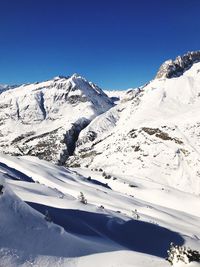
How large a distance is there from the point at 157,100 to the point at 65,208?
118 m

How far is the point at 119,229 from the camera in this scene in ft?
79.3

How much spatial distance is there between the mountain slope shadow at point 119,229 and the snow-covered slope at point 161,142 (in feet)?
161

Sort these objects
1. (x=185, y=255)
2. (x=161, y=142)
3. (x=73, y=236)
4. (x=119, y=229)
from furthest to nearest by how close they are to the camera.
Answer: (x=161, y=142), (x=119, y=229), (x=73, y=236), (x=185, y=255)

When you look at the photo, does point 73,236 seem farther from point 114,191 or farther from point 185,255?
point 114,191

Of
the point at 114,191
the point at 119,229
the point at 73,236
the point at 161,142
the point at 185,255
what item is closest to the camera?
the point at 185,255

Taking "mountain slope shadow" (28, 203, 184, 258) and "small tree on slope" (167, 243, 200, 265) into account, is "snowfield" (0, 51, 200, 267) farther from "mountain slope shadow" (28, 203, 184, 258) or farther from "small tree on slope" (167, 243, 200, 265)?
"small tree on slope" (167, 243, 200, 265)

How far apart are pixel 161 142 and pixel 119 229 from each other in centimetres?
8309

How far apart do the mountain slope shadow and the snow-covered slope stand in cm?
4907

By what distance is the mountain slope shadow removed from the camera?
21125 millimetres

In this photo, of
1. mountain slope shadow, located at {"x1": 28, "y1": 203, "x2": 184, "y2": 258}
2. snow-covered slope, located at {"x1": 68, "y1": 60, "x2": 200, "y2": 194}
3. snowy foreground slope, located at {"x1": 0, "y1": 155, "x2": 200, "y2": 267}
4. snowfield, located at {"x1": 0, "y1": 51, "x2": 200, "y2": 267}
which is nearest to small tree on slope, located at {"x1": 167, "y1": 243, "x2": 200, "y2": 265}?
snowfield, located at {"x1": 0, "y1": 51, "x2": 200, "y2": 267}

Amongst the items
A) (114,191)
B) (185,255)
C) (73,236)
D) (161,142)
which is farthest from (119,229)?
(161,142)

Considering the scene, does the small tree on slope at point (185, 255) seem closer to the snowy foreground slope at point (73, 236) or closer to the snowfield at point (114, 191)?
the snowfield at point (114, 191)

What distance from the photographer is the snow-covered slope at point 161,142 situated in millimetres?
93750

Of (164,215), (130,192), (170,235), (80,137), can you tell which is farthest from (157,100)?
(170,235)
